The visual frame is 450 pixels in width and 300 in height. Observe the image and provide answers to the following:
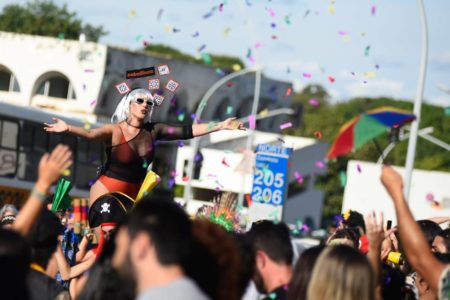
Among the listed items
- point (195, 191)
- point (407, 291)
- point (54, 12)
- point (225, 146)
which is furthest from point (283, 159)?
point (54, 12)

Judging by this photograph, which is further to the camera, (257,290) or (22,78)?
(22,78)

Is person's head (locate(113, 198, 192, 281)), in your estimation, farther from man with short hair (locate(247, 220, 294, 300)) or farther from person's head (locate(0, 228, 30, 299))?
man with short hair (locate(247, 220, 294, 300))

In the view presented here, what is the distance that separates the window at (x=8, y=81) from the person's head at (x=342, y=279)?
56.3 m

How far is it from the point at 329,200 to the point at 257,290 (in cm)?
8561

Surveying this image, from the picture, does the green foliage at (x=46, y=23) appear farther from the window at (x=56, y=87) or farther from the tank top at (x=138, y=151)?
the tank top at (x=138, y=151)

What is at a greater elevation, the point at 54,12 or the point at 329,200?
the point at 54,12

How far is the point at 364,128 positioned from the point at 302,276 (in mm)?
794

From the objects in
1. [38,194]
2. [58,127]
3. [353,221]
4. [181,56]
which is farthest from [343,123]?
[38,194]

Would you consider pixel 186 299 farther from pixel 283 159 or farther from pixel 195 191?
pixel 195 191

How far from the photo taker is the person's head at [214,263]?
4.65 metres

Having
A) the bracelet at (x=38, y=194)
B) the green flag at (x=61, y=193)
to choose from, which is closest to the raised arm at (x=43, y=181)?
the bracelet at (x=38, y=194)

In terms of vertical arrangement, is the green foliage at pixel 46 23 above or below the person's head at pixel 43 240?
above

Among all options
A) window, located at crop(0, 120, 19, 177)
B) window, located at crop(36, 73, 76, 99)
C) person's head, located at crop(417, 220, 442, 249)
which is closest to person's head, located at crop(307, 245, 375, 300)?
person's head, located at crop(417, 220, 442, 249)

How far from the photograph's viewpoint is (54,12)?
89.0 metres
